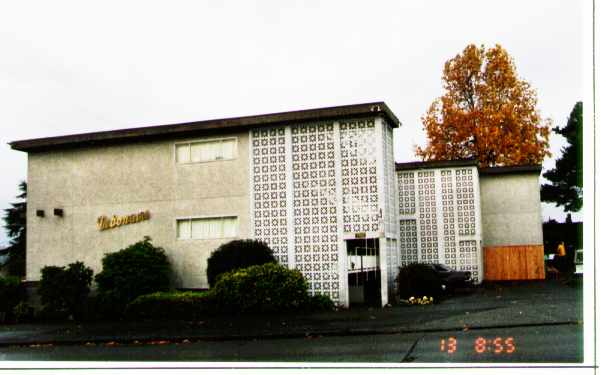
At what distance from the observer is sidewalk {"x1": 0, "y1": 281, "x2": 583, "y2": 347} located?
590 inches

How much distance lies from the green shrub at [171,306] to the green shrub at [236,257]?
2.71ft

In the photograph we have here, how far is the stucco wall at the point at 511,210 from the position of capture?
31.5 m

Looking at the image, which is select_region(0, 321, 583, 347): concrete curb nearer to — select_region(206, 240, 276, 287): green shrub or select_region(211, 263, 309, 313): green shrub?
select_region(211, 263, 309, 313): green shrub

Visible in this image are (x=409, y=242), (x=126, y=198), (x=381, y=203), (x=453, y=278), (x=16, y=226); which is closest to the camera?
(x=381, y=203)

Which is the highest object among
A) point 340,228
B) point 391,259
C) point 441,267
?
point 340,228

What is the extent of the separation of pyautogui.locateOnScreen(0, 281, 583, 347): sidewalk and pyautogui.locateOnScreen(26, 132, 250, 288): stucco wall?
3.83 metres

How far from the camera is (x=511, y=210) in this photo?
32.0 meters

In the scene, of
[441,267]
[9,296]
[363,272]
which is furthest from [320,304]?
[9,296]

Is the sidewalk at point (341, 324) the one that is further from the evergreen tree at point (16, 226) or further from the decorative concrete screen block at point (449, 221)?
the evergreen tree at point (16, 226)

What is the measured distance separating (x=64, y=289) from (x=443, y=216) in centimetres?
1536

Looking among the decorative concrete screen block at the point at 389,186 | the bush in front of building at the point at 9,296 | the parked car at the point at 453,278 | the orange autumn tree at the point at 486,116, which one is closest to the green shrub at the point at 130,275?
the bush in front of building at the point at 9,296
